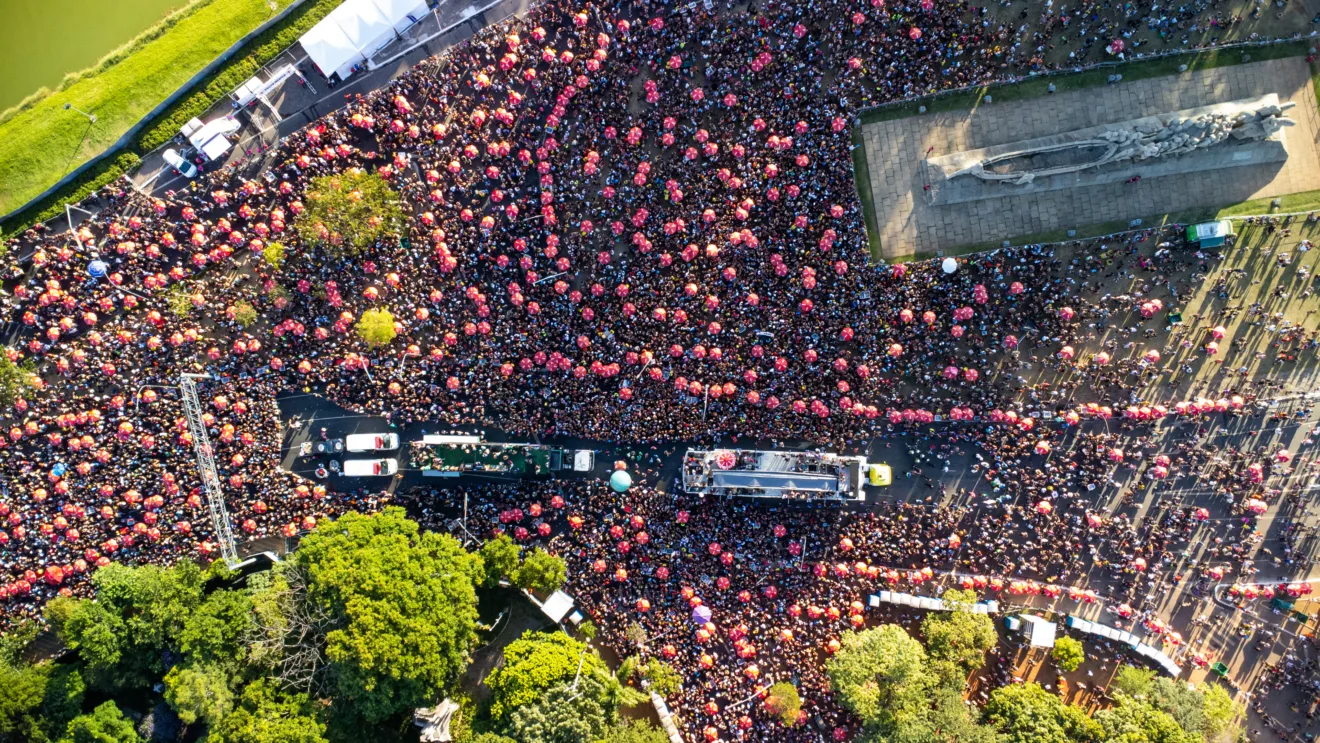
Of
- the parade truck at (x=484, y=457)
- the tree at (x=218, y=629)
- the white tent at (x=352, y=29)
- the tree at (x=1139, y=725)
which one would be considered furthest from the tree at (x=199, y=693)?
the tree at (x=1139, y=725)

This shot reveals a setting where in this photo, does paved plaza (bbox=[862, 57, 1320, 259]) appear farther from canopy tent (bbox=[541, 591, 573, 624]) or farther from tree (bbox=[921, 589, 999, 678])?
canopy tent (bbox=[541, 591, 573, 624])

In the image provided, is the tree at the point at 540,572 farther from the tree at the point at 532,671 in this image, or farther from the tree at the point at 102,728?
the tree at the point at 102,728

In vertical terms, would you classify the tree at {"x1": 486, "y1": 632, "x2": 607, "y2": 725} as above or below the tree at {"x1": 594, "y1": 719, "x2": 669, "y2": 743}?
above

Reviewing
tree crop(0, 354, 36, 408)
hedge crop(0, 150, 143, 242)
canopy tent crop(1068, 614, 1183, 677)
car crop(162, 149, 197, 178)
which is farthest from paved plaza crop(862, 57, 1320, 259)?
tree crop(0, 354, 36, 408)

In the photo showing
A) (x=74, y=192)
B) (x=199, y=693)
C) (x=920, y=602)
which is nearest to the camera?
(x=199, y=693)

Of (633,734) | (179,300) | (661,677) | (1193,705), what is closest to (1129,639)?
(1193,705)

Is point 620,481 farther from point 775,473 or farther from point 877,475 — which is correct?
point 877,475
